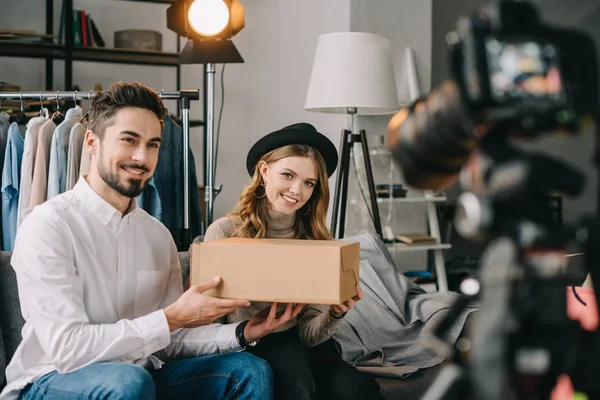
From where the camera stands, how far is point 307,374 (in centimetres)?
181

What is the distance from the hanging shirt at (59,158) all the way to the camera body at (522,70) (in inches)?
84.4

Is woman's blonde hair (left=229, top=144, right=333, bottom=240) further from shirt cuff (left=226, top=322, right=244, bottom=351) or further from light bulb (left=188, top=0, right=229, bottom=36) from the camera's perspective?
light bulb (left=188, top=0, right=229, bottom=36)

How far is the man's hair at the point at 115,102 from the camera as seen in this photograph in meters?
1.72

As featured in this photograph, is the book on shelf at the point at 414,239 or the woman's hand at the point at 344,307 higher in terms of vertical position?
the book on shelf at the point at 414,239

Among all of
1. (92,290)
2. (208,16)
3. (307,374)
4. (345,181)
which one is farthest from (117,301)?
(345,181)

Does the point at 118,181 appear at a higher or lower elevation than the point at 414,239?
higher

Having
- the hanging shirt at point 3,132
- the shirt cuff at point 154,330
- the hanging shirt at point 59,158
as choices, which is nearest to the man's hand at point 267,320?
the shirt cuff at point 154,330

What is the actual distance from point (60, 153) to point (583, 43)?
2.22m

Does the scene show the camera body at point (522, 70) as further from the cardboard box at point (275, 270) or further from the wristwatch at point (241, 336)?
the wristwatch at point (241, 336)

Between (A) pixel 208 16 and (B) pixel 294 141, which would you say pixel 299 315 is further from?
(A) pixel 208 16

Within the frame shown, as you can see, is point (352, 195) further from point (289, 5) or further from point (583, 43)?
point (583, 43)

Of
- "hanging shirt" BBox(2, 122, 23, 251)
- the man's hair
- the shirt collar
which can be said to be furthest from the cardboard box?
"hanging shirt" BBox(2, 122, 23, 251)

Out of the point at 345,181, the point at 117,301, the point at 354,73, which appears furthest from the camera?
the point at 345,181

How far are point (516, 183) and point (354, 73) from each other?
263 centimetres
